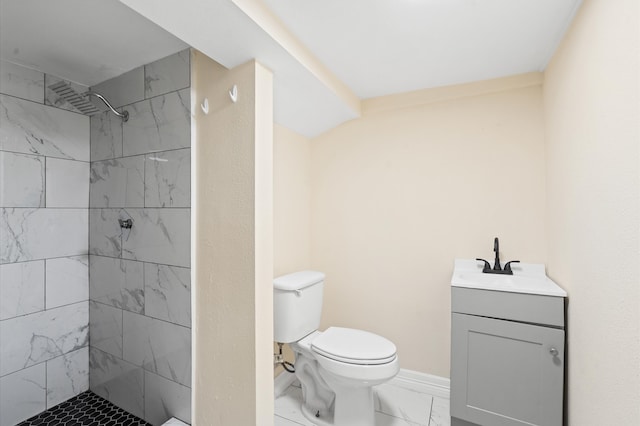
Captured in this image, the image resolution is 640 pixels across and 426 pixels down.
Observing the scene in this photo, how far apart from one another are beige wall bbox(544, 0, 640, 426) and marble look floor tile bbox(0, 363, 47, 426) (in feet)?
9.04

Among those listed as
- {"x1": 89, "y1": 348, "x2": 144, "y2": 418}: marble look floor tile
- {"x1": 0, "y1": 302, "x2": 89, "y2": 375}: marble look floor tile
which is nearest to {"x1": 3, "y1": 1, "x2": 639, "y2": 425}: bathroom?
{"x1": 89, "y1": 348, "x2": 144, "y2": 418}: marble look floor tile

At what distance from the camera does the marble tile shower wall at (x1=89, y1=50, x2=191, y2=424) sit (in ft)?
5.18

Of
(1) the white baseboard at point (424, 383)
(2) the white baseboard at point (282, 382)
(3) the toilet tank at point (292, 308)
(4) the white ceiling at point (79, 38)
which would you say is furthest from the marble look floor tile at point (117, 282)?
(1) the white baseboard at point (424, 383)

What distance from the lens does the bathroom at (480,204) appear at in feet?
3.10

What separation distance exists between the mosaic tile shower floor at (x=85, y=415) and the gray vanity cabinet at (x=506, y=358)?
1.82m

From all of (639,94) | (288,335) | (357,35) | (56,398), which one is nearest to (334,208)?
(288,335)

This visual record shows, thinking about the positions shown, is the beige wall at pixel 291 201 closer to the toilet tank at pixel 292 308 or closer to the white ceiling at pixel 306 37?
the toilet tank at pixel 292 308

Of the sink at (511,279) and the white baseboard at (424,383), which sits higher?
the sink at (511,279)

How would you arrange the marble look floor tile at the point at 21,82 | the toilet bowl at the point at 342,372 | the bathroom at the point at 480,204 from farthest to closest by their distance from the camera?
the marble look floor tile at the point at 21,82 → the toilet bowl at the point at 342,372 → the bathroom at the point at 480,204

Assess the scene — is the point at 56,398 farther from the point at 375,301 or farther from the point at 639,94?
the point at 639,94

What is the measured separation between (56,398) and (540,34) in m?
3.41

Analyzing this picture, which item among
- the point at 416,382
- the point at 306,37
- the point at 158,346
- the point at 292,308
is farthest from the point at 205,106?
the point at 416,382

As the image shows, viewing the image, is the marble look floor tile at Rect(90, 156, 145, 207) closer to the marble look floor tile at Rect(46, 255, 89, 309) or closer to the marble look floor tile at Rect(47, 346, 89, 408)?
the marble look floor tile at Rect(46, 255, 89, 309)

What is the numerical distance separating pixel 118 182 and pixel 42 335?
1.02 metres
